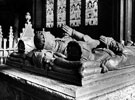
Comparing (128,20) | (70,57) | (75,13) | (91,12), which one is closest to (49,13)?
(75,13)

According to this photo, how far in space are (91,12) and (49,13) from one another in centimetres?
219

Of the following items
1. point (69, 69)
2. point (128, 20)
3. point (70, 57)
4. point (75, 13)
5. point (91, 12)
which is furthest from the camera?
point (75, 13)

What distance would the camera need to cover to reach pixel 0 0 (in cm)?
724

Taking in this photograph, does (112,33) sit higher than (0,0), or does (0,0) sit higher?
(0,0)

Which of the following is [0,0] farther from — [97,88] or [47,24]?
[97,88]

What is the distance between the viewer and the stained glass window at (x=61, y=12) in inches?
233

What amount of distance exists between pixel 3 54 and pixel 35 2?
3.85 meters

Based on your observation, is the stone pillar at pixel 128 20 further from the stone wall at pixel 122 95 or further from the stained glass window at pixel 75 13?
the stone wall at pixel 122 95

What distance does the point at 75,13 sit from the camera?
17.9 feet

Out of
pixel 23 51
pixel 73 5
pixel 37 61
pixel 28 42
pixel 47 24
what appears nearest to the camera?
pixel 37 61

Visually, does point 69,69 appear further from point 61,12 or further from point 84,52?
point 61,12

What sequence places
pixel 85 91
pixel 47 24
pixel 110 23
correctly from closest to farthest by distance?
1. pixel 85 91
2. pixel 110 23
3. pixel 47 24

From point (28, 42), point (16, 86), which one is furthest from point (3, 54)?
point (16, 86)

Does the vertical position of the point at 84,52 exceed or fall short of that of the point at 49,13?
it falls short
